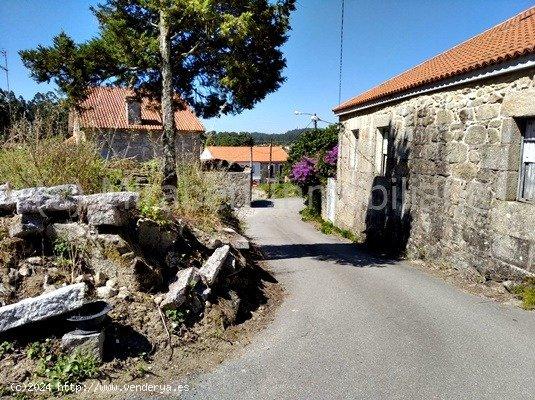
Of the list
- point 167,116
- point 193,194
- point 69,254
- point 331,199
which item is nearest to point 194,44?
point 167,116

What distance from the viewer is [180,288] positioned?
4777mm

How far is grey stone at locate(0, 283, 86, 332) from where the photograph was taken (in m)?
3.79

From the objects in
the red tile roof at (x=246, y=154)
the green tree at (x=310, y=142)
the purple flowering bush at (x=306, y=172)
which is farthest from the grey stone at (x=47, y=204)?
the red tile roof at (x=246, y=154)

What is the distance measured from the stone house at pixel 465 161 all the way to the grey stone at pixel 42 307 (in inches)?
242

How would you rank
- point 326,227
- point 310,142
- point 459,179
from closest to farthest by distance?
point 459,179 → point 326,227 → point 310,142

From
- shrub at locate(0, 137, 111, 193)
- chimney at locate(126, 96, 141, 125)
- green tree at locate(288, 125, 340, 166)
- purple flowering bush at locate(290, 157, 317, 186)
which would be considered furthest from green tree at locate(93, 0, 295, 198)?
green tree at locate(288, 125, 340, 166)

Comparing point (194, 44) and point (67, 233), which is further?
point (194, 44)

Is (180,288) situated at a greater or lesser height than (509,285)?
greater

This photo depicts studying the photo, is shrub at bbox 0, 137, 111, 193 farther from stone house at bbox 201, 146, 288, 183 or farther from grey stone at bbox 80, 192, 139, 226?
stone house at bbox 201, 146, 288, 183

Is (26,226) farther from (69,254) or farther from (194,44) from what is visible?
(194,44)

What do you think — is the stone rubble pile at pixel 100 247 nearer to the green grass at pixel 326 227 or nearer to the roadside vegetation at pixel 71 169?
the roadside vegetation at pixel 71 169

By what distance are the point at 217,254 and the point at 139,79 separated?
551cm

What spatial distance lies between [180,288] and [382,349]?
239 cm

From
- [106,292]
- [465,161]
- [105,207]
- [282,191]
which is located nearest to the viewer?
[106,292]
